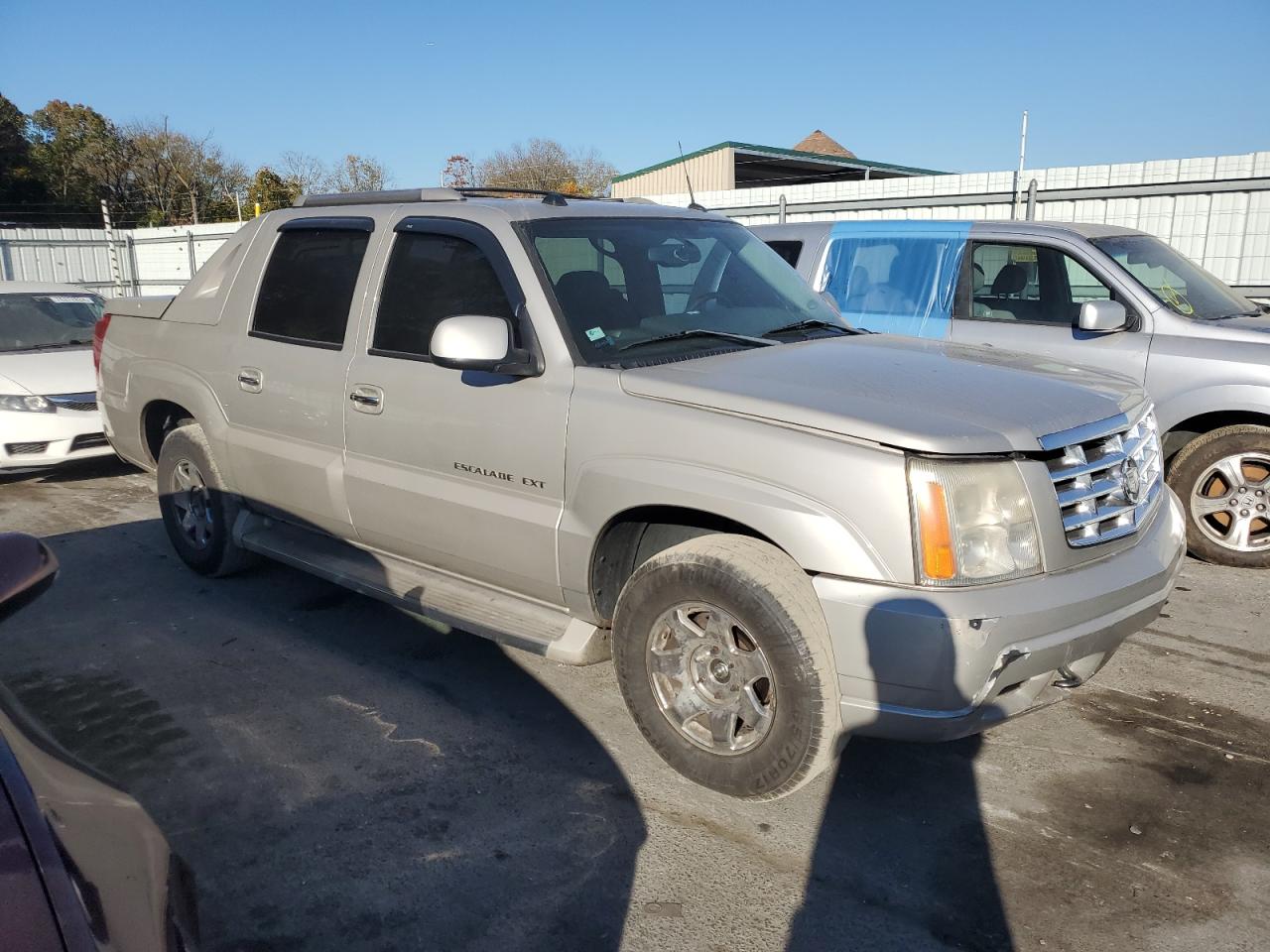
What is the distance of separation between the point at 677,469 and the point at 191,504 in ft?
11.6

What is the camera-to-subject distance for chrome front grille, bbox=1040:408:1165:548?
3.08 metres

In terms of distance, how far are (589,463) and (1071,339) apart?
13.6 feet

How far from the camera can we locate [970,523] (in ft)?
9.42

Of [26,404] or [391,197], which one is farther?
[26,404]

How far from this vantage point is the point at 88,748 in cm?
375

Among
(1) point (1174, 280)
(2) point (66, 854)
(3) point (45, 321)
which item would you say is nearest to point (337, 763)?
(2) point (66, 854)

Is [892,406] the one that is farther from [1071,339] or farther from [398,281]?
[1071,339]

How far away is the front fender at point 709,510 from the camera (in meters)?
2.91

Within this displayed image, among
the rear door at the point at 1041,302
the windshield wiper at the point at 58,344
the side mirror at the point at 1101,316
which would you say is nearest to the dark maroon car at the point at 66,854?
the rear door at the point at 1041,302

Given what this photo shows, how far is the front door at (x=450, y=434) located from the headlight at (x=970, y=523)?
1350 mm

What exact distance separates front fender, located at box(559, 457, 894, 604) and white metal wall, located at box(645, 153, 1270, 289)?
7.07m

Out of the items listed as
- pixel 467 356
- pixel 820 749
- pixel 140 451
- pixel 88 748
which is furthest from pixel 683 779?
pixel 140 451

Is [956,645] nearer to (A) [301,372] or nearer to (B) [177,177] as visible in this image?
(A) [301,372]

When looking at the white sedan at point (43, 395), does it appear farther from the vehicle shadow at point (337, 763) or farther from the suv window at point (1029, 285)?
the suv window at point (1029, 285)
